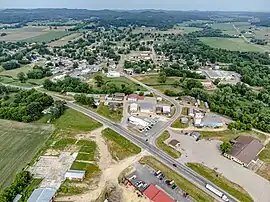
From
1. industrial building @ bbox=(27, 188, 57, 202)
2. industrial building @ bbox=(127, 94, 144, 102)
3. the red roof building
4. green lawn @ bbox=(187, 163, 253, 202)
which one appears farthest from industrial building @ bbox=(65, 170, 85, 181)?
industrial building @ bbox=(127, 94, 144, 102)

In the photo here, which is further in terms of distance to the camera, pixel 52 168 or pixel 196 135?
pixel 196 135

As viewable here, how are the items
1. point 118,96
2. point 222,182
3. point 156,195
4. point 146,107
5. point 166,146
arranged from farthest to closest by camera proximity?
point 118,96 < point 146,107 < point 166,146 < point 222,182 < point 156,195

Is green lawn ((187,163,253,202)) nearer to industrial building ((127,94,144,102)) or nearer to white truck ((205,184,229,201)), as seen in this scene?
white truck ((205,184,229,201))

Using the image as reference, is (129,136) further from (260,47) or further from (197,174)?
(260,47)

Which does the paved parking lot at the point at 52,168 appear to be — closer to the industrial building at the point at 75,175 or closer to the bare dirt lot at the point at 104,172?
the industrial building at the point at 75,175

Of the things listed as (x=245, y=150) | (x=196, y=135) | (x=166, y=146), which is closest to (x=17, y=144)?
(x=166, y=146)

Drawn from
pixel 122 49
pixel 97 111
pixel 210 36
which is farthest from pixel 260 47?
pixel 97 111

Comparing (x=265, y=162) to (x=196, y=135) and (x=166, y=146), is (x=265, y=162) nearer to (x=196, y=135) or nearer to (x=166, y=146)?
(x=196, y=135)
